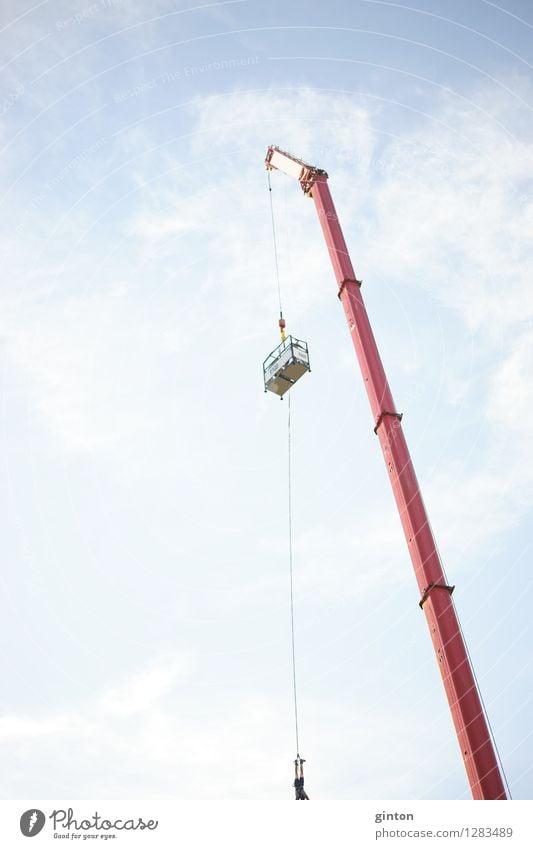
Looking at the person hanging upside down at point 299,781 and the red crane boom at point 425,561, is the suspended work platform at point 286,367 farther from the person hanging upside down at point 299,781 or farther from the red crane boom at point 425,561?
the person hanging upside down at point 299,781

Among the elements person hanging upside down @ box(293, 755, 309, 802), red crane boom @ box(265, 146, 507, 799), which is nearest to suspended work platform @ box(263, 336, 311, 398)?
red crane boom @ box(265, 146, 507, 799)

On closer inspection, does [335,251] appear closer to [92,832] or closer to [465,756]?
[465,756]

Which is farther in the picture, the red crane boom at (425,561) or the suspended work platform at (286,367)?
the suspended work platform at (286,367)

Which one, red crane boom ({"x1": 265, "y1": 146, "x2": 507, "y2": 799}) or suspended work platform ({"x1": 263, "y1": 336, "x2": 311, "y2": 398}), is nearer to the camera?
red crane boom ({"x1": 265, "y1": 146, "x2": 507, "y2": 799})

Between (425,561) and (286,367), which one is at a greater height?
(286,367)

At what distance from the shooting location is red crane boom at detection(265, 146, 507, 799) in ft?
51.8

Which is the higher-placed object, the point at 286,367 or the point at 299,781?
the point at 286,367

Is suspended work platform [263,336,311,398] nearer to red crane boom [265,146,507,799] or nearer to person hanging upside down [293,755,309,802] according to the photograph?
red crane boom [265,146,507,799]

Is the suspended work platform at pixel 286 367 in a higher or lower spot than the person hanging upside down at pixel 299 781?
higher

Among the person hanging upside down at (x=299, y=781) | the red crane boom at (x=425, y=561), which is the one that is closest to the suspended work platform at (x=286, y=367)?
the red crane boom at (x=425, y=561)

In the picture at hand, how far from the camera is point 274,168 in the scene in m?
39.5

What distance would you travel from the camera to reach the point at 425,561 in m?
19.2

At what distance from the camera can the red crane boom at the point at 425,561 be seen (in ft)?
51.8

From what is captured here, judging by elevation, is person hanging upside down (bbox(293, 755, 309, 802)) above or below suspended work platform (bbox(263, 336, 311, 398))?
below
